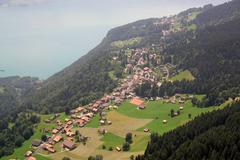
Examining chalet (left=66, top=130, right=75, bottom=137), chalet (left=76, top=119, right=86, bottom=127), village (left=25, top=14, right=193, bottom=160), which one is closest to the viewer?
village (left=25, top=14, right=193, bottom=160)

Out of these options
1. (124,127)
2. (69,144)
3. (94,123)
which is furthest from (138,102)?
(69,144)

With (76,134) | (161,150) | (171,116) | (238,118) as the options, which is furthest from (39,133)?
(238,118)

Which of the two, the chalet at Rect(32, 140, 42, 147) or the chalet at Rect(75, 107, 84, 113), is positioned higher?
the chalet at Rect(75, 107, 84, 113)

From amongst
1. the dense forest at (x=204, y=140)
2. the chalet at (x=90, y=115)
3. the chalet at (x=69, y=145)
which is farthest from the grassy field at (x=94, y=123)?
the dense forest at (x=204, y=140)

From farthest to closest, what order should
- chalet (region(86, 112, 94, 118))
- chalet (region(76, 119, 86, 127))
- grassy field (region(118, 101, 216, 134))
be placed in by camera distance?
chalet (region(86, 112, 94, 118))
chalet (region(76, 119, 86, 127))
grassy field (region(118, 101, 216, 134))

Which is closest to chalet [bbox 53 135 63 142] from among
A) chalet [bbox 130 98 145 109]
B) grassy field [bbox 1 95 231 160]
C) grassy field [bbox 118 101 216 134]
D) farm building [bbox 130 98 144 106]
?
grassy field [bbox 1 95 231 160]

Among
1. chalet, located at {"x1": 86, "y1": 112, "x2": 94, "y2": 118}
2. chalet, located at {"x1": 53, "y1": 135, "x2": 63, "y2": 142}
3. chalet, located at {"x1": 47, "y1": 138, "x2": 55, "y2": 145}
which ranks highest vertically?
chalet, located at {"x1": 86, "y1": 112, "x2": 94, "y2": 118}

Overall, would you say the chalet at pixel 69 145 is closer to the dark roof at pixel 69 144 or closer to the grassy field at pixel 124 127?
the dark roof at pixel 69 144

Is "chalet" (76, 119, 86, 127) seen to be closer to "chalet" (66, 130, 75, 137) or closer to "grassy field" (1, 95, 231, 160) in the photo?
"grassy field" (1, 95, 231, 160)

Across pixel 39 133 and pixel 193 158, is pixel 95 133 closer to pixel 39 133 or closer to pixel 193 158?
pixel 39 133
